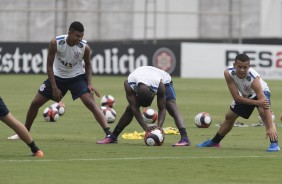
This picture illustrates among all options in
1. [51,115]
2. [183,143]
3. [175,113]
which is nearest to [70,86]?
[175,113]

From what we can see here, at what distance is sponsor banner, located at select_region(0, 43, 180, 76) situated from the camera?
147 feet

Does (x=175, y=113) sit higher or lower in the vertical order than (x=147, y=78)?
lower

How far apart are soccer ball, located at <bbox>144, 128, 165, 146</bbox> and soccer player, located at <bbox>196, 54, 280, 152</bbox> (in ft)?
4.29

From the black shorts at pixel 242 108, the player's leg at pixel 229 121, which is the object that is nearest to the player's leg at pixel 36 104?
the player's leg at pixel 229 121

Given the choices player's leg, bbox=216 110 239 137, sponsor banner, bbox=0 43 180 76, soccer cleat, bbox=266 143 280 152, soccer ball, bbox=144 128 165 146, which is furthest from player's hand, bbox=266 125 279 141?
sponsor banner, bbox=0 43 180 76

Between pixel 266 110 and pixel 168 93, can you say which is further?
pixel 168 93

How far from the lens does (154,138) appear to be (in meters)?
17.0

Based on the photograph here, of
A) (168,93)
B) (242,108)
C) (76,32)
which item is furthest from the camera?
(168,93)

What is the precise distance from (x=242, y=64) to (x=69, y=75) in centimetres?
371

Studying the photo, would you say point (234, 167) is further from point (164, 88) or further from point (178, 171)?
point (164, 88)

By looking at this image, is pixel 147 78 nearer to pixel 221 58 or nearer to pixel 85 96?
pixel 85 96

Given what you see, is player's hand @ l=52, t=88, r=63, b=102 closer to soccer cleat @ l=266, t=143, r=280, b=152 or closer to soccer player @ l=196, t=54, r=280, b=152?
soccer player @ l=196, t=54, r=280, b=152

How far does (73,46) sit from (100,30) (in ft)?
104

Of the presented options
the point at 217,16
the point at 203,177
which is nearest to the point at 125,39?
the point at 217,16
